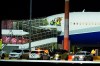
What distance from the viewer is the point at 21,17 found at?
34531mm

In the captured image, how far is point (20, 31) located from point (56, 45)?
454 cm

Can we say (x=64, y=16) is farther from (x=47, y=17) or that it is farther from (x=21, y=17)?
(x=21, y=17)

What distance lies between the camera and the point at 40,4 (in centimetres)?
3244

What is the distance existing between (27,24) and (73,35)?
552 centimetres

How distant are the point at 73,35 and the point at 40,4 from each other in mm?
5180

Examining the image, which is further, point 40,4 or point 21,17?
point 21,17

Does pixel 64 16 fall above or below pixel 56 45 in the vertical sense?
above

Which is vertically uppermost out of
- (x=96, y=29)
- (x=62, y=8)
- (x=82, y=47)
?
(x=62, y=8)

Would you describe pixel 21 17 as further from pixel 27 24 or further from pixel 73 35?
pixel 73 35

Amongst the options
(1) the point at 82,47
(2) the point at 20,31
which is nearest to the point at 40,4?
(2) the point at 20,31

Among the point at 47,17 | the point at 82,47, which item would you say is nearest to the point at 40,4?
the point at 47,17

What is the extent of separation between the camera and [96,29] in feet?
111

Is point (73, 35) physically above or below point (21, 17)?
below

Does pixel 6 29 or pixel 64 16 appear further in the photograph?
pixel 6 29
